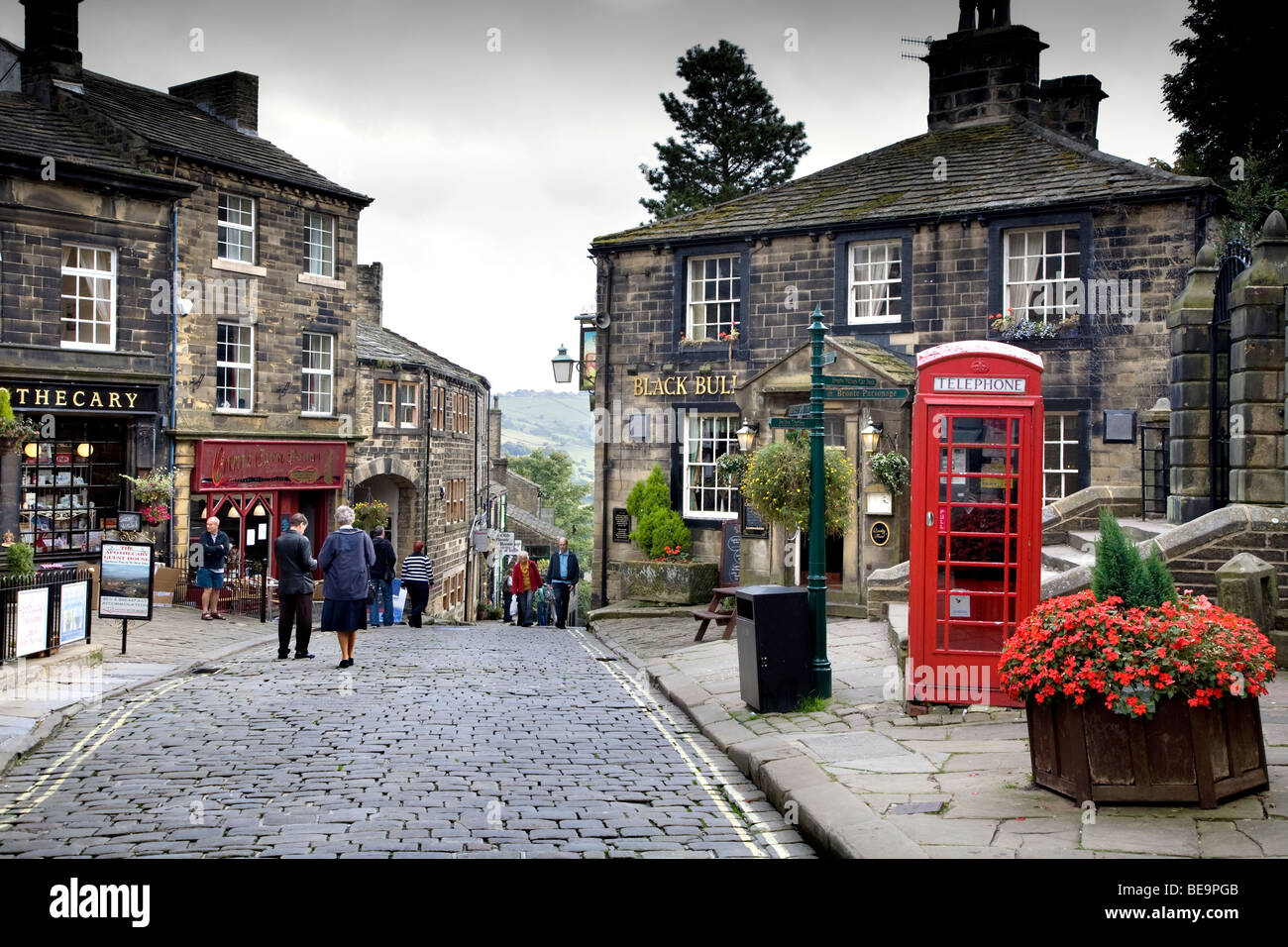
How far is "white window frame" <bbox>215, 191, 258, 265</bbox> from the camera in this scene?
27.3 metres

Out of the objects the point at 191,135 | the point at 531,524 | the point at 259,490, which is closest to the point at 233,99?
the point at 191,135

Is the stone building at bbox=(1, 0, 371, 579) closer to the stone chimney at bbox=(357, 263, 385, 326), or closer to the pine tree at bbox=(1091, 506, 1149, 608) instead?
the stone chimney at bbox=(357, 263, 385, 326)

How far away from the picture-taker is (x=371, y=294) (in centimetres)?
4162

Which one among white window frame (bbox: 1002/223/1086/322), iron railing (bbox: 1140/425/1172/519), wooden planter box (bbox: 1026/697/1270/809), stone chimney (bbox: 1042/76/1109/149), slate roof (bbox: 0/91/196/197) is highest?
stone chimney (bbox: 1042/76/1109/149)

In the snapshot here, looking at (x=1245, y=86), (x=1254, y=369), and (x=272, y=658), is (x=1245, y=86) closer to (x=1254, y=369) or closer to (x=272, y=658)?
(x=1254, y=369)

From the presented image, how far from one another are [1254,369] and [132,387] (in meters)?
21.1

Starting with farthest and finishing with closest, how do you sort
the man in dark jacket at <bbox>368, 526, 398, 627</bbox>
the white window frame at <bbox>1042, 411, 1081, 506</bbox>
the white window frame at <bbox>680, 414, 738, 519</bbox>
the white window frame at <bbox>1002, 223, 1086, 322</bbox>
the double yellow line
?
the white window frame at <bbox>680, 414, 738, 519</bbox> → the man in dark jacket at <bbox>368, 526, 398, 627</bbox> → the white window frame at <bbox>1002, 223, 1086, 322</bbox> → the white window frame at <bbox>1042, 411, 1081, 506</bbox> → the double yellow line

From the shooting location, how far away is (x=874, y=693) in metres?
11.7

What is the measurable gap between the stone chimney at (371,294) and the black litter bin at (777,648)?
32.7 m

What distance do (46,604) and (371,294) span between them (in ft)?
96.5

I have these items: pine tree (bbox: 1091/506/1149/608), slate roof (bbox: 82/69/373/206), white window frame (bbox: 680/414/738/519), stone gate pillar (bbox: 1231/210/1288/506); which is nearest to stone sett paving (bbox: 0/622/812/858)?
pine tree (bbox: 1091/506/1149/608)

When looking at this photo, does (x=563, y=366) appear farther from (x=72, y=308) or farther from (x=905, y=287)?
(x=72, y=308)

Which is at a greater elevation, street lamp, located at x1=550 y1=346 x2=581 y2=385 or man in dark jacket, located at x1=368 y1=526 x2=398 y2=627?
street lamp, located at x1=550 y1=346 x2=581 y2=385

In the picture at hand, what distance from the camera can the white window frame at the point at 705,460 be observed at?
77.6ft
